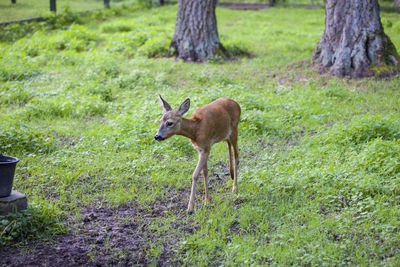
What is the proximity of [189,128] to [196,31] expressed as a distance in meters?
7.61

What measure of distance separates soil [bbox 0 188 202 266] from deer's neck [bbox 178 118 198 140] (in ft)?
2.97

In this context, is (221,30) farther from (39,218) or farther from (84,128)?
(39,218)

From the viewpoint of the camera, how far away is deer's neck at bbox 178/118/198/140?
5215mm

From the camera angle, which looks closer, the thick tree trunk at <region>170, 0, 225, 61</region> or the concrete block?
the concrete block

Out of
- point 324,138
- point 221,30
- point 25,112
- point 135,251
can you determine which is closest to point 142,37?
point 221,30

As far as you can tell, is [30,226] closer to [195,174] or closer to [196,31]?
[195,174]

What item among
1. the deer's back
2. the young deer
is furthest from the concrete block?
the deer's back

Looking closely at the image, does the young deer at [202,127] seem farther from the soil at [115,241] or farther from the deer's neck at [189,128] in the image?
the soil at [115,241]

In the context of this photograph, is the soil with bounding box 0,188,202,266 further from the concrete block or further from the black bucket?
the black bucket

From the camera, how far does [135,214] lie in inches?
203

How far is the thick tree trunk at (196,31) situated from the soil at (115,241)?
25.0ft

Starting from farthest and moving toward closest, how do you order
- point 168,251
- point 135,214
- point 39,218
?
point 135,214, point 39,218, point 168,251

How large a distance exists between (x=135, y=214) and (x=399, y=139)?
12.5 feet

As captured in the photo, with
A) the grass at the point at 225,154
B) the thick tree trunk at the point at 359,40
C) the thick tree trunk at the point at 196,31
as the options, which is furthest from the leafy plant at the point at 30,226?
the thick tree trunk at the point at 196,31
